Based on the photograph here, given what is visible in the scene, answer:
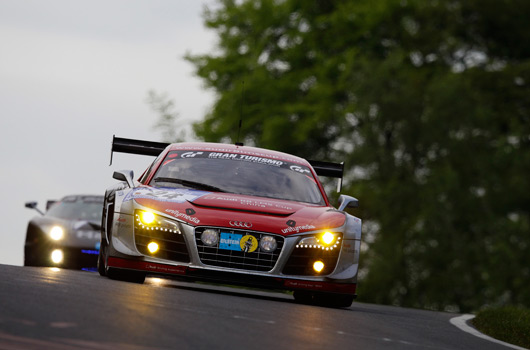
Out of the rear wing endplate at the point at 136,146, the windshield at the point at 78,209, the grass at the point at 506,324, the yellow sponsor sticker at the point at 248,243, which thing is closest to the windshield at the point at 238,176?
the yellow sponsor sticker at the point at 248,243

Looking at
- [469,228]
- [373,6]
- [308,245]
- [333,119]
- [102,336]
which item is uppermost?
[373,6]

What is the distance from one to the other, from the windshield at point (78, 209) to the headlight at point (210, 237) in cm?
901

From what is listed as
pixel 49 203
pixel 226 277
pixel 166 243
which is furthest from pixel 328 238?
pixel 49 203

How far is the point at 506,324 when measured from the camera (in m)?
13.3

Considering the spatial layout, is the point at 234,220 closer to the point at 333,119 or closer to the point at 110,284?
the point at 110,284

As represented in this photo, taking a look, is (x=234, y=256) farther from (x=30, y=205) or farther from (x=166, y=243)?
(x=30, y=205)

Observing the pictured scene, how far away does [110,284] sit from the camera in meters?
12.1

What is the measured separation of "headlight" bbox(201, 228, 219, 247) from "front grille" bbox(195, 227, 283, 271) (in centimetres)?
3

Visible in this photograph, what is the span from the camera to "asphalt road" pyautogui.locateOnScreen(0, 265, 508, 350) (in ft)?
25.1

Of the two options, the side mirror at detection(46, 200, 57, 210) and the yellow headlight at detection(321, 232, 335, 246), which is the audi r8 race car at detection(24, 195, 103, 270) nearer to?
the side mirror at detection(46, 200, 57, 210)

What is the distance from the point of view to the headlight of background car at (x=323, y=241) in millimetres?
12734

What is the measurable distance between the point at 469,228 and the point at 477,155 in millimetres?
2172

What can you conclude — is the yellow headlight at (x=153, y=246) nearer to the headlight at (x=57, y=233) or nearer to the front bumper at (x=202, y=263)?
the front bumper at (x=202, y=263)

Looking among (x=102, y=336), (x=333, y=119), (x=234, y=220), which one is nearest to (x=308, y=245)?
(x=234, y=220)
